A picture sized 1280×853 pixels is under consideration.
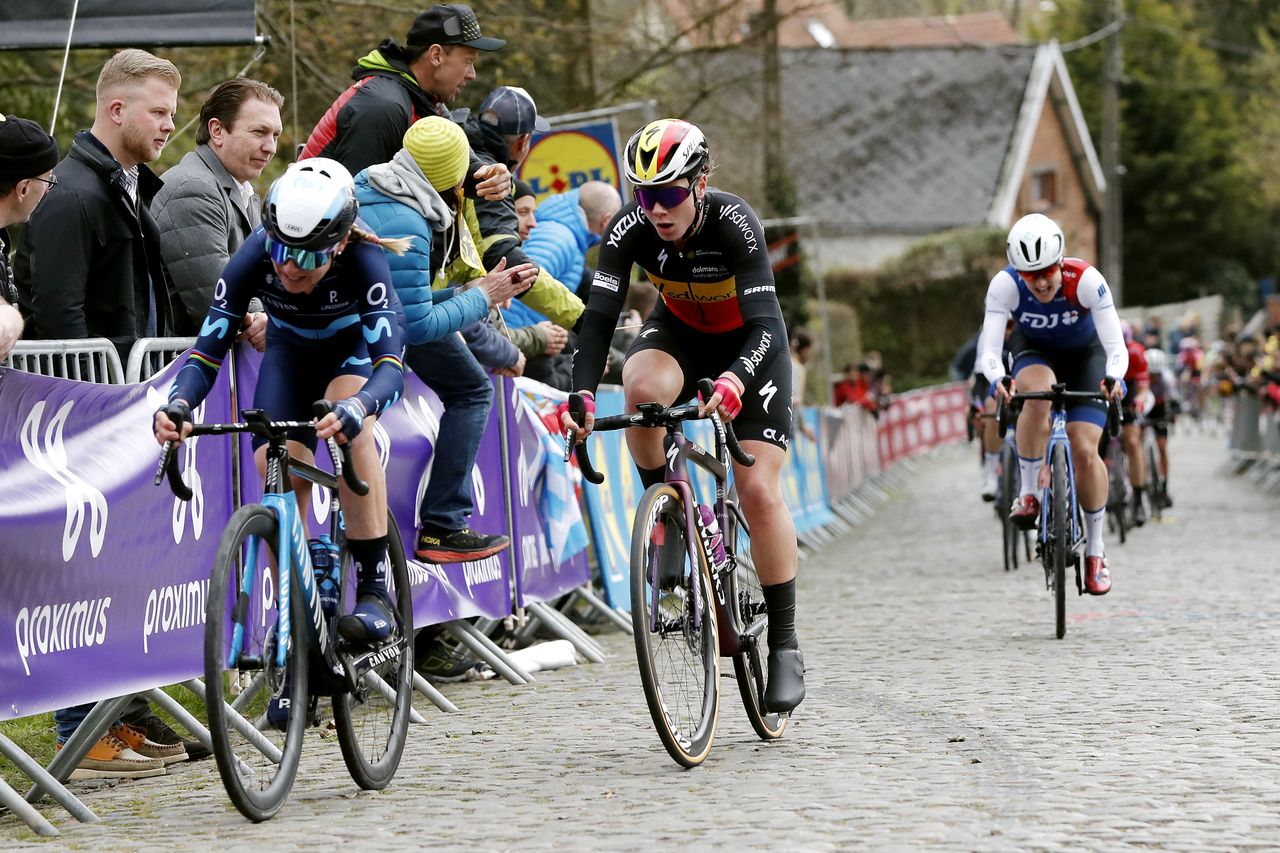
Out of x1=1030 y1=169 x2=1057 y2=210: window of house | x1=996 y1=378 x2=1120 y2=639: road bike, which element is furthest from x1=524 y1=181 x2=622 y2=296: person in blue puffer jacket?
x1=1030 y1=169 x2=1057 y2=210: window of house

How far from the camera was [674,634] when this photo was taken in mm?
6191

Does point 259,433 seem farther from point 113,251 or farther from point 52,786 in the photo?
point 113,251

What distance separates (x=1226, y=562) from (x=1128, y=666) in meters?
5.90

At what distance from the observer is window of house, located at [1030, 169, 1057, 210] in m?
57.6

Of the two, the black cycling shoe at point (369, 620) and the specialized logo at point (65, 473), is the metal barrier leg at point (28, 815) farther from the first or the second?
the black cycling shoe at point (369, 620)

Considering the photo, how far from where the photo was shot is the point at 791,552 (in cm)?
681

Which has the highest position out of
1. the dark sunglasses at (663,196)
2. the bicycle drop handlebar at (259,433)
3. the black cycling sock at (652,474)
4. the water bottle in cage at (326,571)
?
the dark sunglasses at (663,196)

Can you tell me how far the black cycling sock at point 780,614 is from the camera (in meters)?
6.76

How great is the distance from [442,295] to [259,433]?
226 centimetres

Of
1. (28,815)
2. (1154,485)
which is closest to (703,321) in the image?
(28,815)

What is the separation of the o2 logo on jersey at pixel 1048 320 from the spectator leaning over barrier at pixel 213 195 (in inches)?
191

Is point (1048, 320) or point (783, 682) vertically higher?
point (1048, 320)

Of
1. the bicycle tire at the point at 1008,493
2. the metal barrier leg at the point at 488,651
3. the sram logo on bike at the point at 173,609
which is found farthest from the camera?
the bicycle tire at the point at 1008,493

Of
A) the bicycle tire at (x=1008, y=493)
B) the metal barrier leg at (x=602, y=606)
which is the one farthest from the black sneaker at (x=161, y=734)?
the bicycle tire at (x=1008, y=493)
